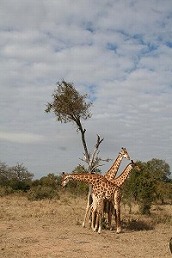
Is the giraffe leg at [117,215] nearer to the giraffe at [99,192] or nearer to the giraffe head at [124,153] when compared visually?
the giraffe at [99,192]

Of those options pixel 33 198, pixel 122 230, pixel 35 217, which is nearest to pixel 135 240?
pixel 122 230

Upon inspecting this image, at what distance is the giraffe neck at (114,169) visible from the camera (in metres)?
15.2

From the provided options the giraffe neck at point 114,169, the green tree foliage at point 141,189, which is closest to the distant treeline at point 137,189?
the green tree foliage at point 141,189

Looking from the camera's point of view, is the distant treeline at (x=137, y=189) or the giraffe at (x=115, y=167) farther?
the distant treeline at (x=137, y=189)

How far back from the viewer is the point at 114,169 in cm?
1537

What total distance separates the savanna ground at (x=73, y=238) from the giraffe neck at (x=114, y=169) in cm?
206

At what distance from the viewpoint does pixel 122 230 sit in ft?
48.0

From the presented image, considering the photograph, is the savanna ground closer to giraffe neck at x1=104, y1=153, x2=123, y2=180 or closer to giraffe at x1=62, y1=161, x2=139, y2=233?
giraffe at x1=62, y1=161, x2=139, y2=233

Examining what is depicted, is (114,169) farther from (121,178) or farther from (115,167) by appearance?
(121,178)

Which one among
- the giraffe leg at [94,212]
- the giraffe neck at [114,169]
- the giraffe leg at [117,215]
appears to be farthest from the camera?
the giraffe neck at [114,169]

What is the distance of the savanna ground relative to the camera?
421 inches

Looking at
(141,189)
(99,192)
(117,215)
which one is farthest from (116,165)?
(141,189)

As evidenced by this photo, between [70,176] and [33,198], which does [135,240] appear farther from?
[33,198]

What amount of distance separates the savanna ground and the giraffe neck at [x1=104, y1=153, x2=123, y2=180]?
206cm
